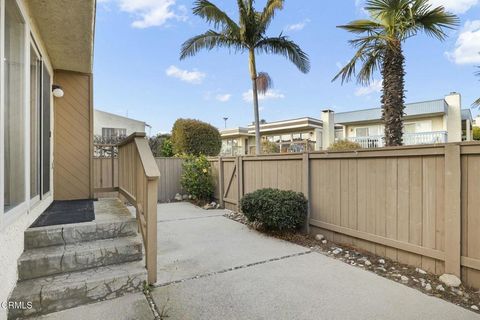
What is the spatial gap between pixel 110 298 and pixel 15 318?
0.69m

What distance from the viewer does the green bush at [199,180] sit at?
8148 mm

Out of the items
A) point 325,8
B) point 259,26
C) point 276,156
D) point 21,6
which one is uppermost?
point 325,8

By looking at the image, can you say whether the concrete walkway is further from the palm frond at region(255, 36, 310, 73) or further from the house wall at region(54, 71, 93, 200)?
the palm frond at region(255, 36, 310, 73)

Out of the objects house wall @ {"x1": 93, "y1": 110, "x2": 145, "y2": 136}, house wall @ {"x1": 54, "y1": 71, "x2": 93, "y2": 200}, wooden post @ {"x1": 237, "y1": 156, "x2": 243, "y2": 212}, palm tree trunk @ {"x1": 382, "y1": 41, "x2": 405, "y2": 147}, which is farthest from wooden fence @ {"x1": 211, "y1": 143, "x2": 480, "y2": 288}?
house wall @ {"x1": 93, "y1": 110, "x2": 145, "y2": 136}

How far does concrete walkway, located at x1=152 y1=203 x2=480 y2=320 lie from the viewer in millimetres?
2359

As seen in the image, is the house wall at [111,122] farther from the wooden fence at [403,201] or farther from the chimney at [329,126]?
the wooden fence at [403,201]

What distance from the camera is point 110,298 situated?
8.29ft

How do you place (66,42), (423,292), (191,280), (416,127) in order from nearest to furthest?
(423,292) → (191,280) → (66,42) → (416,127)

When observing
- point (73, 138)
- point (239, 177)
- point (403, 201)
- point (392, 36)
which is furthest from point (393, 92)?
point (73, 138)

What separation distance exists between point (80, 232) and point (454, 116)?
710 inches

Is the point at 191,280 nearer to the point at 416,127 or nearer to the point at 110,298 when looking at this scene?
the point at 110,298

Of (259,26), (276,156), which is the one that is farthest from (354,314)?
(259,26)

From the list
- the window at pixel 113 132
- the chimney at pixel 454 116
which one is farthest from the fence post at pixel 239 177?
the chimney at pixel 454 116

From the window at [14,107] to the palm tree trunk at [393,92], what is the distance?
622 centimetres
